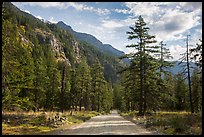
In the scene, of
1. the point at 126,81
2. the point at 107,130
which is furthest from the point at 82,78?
the point at 107,130

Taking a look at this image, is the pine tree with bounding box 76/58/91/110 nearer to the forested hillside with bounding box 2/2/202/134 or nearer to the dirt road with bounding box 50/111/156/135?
the forested hillside with bounding box 2/2/202/134

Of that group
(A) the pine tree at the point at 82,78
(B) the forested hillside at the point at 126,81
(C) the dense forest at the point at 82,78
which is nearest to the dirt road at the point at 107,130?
(B) the forested hillside at the point at 126,81

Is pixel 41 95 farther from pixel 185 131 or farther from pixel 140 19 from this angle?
pixel 185 131

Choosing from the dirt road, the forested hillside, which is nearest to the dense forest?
the forested hillside

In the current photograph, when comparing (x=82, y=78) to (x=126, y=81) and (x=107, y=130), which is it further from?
(x=107, y=130)

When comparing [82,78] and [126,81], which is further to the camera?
[82,78]

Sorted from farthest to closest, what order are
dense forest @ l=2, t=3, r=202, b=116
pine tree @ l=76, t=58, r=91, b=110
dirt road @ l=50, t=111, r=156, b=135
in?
pine tree @ l=76, t=58, r=91, b=110 < dense forest @ l=2, t=3, r=202, b=116 < dirt road @ l=50, t=111, r=156, b=135

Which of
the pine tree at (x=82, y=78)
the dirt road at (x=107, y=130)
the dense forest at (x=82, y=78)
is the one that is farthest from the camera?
the pine tree at (x=82, y=78)

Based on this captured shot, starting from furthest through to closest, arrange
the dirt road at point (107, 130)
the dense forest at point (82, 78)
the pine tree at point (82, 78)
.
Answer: the pine tree at point (82, 78), the dense forest at point (82, 78), the dirt road at point (107, 130)

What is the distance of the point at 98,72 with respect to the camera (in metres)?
71.2

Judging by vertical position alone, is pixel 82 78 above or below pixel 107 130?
above

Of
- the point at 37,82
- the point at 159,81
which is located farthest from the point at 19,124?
the point at 37,82

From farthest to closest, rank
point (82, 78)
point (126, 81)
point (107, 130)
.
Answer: point (82, 78), point (126, 81), point (107, 130)

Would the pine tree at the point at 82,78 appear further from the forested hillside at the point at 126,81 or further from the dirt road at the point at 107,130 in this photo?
the dirt road at the point at 107,130
